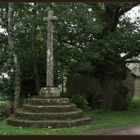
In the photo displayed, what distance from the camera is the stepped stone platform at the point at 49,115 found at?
599 inches

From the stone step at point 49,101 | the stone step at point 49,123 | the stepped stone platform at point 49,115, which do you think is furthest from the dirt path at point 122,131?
the stone step at point 49,101

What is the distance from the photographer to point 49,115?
1557cm

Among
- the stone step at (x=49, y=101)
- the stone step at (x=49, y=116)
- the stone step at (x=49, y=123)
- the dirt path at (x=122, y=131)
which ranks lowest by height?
the dirt path at (x=122, y=131)

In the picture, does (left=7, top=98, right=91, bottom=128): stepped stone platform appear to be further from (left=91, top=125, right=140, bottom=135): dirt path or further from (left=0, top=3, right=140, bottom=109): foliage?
(left=0, top=3, right=140, bottom=109): foliage

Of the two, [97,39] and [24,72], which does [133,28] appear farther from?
[24,72]

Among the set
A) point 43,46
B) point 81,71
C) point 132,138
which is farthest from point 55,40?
point 132,138

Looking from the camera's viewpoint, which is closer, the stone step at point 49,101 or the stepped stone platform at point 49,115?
the stepped stone platform at point 49,115

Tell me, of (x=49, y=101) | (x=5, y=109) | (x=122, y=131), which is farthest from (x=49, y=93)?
(x=5, y=109)

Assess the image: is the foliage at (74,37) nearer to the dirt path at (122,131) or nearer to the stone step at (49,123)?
the stone step at (49,123)

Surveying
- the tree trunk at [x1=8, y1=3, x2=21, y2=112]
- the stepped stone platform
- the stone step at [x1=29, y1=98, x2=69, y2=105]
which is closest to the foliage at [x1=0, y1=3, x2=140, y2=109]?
the tree trunk at [x1=8, y1=3, x2=21, y2=112]

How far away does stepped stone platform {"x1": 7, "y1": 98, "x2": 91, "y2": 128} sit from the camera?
49.9 feet

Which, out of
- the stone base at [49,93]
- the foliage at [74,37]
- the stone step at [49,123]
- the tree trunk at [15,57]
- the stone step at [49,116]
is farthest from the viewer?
the tree trunk at [15,57]

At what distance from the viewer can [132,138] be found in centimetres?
900

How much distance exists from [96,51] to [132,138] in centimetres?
1108
